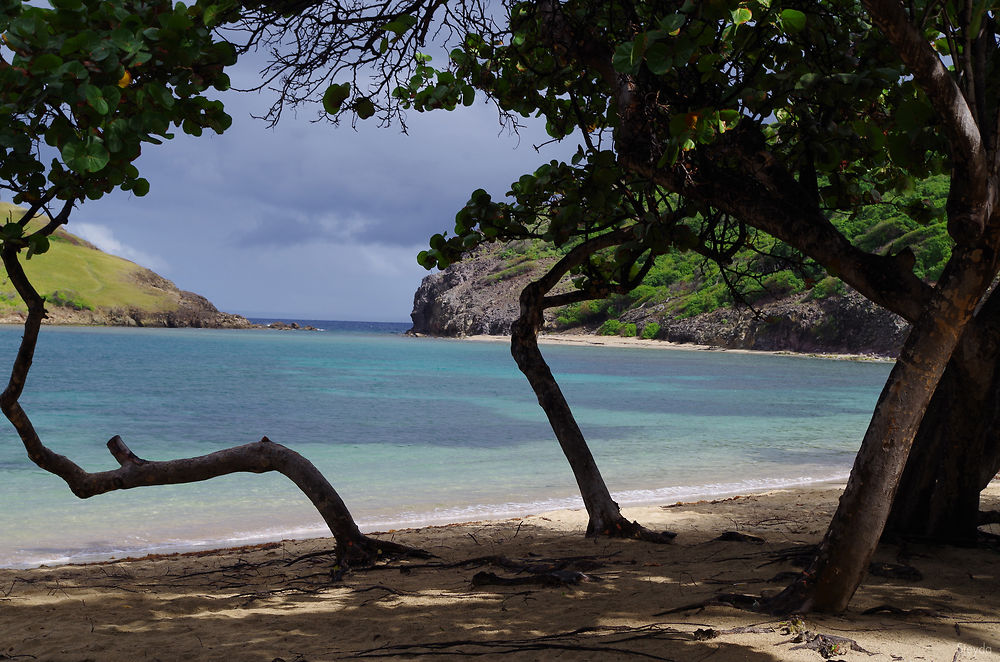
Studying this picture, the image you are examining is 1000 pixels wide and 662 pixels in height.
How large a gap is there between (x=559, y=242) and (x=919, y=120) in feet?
6.37

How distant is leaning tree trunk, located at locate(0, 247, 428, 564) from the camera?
398 cm

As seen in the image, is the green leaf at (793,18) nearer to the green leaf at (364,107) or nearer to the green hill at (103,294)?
the green leaf at (364,107)

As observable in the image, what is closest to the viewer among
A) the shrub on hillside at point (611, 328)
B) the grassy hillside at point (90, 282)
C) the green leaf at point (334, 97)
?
the green leaf at point (334, 97)

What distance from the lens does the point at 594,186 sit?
4348 millimetres

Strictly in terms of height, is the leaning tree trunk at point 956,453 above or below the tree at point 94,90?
below

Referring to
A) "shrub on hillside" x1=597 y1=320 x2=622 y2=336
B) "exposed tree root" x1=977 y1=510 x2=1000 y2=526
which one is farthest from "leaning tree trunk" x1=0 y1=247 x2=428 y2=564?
"shrub on hillside" x1=597 y1=320 x2=622 y2=336

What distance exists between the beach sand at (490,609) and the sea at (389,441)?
2.80m

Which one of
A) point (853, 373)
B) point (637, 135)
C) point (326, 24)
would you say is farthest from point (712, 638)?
point (853, 373)

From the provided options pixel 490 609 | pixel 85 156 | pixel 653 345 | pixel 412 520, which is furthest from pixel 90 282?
pixel 85 156

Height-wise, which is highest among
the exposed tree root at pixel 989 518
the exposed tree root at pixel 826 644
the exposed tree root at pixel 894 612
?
the exposed tree root at pixel 989 518

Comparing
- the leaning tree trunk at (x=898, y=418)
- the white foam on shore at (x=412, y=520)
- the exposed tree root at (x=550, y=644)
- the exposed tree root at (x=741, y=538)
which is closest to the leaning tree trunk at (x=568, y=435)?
the exposed tree root at (x=741, y=538)

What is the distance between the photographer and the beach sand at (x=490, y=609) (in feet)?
9.60

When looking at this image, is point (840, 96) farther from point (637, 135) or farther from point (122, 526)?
point (122, 526)

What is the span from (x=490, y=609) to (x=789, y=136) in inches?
131
